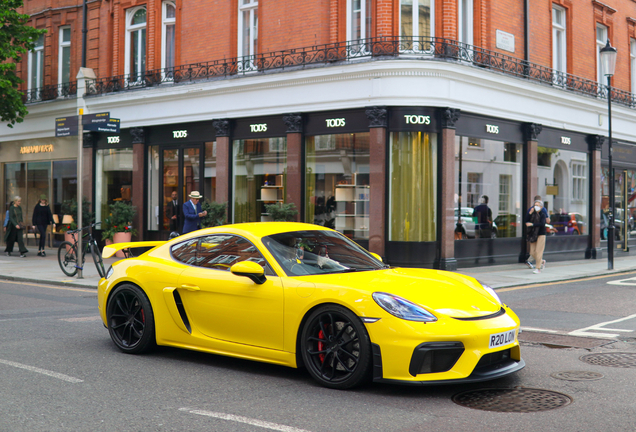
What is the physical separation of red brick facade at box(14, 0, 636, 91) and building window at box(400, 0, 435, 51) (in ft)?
0.58

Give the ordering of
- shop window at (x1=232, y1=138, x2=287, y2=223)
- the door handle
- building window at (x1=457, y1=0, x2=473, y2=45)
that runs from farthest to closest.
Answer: shop window at (x1=232, y1=138, x2=287, y2=223) < building window at (x1=457, y1=0, x2=473, y2=45) < the door handle

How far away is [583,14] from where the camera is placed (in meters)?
23.1

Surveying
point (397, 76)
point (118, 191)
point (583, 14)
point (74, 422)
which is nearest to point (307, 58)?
point (397, 76)

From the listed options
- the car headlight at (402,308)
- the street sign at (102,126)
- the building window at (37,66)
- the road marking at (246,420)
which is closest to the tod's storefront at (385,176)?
the street sign at (102,126)

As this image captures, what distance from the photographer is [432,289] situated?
5.67 m

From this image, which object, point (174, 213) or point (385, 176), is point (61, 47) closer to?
point (174, 213)

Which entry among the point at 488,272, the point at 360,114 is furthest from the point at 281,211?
the point at 488,272

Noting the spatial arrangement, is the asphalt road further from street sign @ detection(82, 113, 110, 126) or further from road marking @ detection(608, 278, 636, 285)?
street sign @ detection(82, 113, 110, 126)

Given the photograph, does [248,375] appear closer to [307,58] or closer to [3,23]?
[307,58]

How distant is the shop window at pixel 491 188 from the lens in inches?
710

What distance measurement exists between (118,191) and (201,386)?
18755 mm

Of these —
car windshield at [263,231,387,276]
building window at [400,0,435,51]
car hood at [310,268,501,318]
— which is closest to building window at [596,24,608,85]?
building window at [400,0,435,51]

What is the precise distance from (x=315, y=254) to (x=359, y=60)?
11.9m

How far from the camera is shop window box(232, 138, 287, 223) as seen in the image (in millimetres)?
19234
